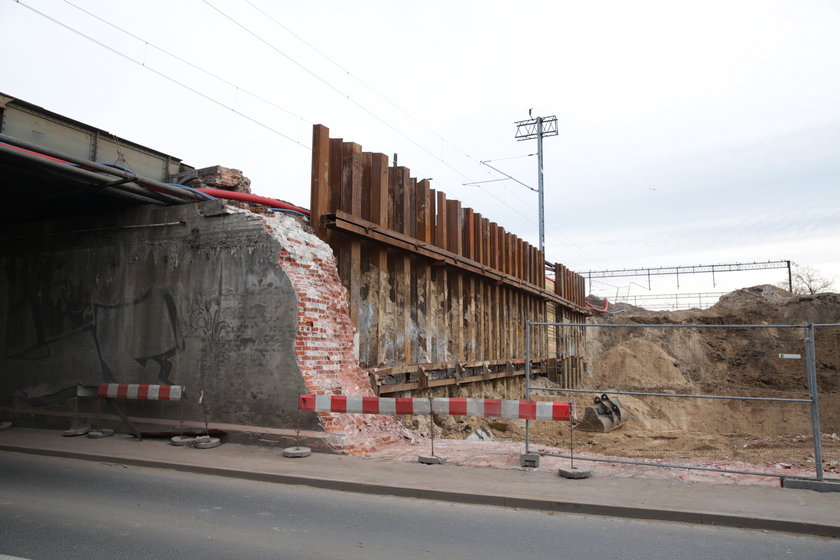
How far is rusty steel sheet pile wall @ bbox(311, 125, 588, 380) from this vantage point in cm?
1141

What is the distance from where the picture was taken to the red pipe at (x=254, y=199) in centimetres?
1140

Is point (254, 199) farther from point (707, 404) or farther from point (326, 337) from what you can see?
point (707, 404)

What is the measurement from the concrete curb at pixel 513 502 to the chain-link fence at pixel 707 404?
1.36 m

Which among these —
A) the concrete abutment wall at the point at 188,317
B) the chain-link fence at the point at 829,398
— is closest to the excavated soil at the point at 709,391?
the chain-link fence at the point at 829,398

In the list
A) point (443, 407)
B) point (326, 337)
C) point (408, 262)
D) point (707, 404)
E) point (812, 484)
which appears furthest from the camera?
point (707, 404)

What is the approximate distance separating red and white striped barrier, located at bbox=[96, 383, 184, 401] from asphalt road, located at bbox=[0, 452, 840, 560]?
2.60 meters

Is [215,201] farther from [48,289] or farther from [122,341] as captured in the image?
[48,289]

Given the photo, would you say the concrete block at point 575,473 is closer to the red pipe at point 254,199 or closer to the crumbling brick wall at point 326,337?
the crumbling brick wall at point 326,337

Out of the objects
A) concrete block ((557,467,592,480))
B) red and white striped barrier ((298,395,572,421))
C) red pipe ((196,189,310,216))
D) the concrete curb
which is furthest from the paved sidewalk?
red pipe ((196,189,310,216))

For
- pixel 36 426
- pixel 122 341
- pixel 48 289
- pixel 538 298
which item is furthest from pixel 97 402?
pixel 538 298

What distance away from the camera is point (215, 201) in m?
9.97

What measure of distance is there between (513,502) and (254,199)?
318 inches

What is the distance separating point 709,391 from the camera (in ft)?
91.7

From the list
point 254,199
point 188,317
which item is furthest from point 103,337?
point 254,199
